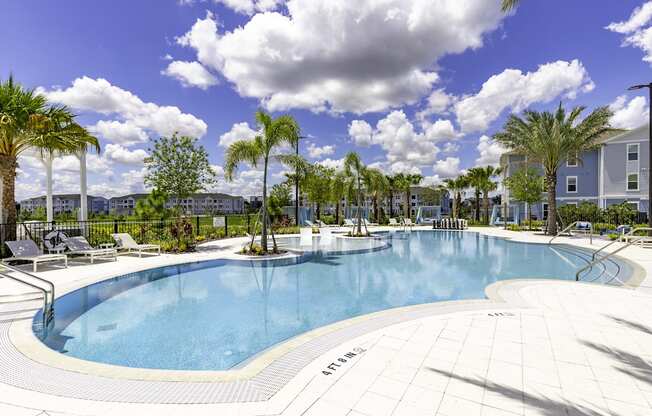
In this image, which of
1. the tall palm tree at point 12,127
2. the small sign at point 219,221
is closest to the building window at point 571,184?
the small sign at point 219,221

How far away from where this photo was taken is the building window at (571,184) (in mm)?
28406

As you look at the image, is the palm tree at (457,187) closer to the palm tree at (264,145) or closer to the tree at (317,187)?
the tree at (317,187)

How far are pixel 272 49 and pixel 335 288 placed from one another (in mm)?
10120

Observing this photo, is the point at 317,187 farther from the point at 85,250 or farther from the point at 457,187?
the point at 85,250

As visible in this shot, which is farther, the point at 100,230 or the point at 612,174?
the point at 612,174

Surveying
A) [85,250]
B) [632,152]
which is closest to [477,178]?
[632,152]

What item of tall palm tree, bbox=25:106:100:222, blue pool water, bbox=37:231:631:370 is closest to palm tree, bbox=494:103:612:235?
blue pool water, bbox=37:231:631:370

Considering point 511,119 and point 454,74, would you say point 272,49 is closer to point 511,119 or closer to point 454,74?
point 454,74

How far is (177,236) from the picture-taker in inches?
539

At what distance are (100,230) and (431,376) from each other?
17287mm

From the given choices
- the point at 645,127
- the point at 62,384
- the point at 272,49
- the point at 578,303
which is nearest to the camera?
the point at 62,384

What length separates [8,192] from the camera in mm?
10266

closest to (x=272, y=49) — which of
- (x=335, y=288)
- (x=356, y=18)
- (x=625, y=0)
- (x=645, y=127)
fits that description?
(x=356, y=18)

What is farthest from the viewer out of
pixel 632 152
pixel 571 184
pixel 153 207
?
pixel 571 184
